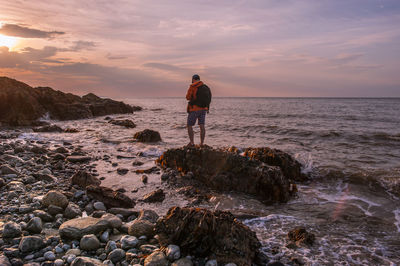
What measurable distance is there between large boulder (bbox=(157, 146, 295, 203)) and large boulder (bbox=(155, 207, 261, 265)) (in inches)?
90.2

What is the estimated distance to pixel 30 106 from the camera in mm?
20047

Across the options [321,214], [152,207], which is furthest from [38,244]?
[321,214]

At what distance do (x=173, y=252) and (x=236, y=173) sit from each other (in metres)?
3.27

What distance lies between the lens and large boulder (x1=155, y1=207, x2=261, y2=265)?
320 cm

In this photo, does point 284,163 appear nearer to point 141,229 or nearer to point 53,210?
point 141,229

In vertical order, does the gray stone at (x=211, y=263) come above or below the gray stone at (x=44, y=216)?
below

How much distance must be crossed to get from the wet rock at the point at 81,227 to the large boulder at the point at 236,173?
10.1 feet

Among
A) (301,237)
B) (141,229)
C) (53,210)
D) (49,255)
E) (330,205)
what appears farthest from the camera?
(330,205)

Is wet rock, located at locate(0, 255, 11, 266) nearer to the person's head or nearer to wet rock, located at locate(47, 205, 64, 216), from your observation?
wet rock, located at locate(47, 205, 64, 216)

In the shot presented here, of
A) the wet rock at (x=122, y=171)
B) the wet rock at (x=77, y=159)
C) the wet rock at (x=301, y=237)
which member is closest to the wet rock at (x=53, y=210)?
the wet rock at (x=122, y=171)

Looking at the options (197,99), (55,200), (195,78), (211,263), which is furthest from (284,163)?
(55,200)

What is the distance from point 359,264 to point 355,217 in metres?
1.72

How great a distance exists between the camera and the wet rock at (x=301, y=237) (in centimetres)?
379

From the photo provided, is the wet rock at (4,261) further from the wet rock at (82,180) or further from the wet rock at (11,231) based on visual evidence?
the wet rock at (82,180)
